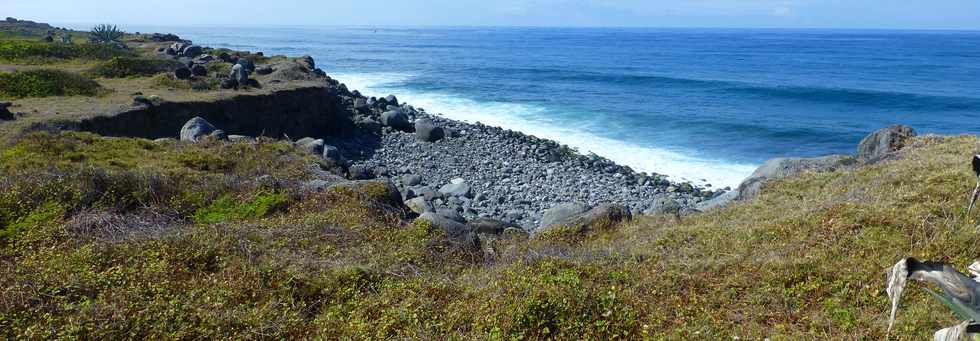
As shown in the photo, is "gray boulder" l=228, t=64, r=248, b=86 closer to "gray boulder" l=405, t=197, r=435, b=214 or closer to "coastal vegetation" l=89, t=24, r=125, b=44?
"gray boulder" l=405, t=197, r=435, b=214

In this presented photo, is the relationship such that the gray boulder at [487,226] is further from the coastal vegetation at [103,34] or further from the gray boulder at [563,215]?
the coastal vegetation at [103,34]

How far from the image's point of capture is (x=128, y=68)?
1046 inches

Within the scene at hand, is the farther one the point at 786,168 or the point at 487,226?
the point at 786,168

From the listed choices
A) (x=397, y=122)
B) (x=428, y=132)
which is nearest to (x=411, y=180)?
(x=428, y=132)

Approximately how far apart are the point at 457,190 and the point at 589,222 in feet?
26.3

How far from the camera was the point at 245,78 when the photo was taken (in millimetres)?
24391

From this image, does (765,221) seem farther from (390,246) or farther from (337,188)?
(337,188)

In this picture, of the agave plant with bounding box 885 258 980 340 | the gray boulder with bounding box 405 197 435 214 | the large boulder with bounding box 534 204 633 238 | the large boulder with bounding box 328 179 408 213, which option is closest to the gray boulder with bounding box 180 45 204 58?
the gray boulder with bounding box 405 197 435 214

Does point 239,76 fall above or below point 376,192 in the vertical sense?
above

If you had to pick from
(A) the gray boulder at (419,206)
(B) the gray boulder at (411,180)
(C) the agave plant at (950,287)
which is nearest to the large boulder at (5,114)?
(B) the gray boulder at (411,180)

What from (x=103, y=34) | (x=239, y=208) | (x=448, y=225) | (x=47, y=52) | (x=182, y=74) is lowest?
(x=448, y=225)

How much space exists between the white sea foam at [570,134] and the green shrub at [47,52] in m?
17.2

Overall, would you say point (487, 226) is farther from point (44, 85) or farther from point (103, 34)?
point (103, 34)

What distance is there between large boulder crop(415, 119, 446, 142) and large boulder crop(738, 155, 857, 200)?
14.2 m
